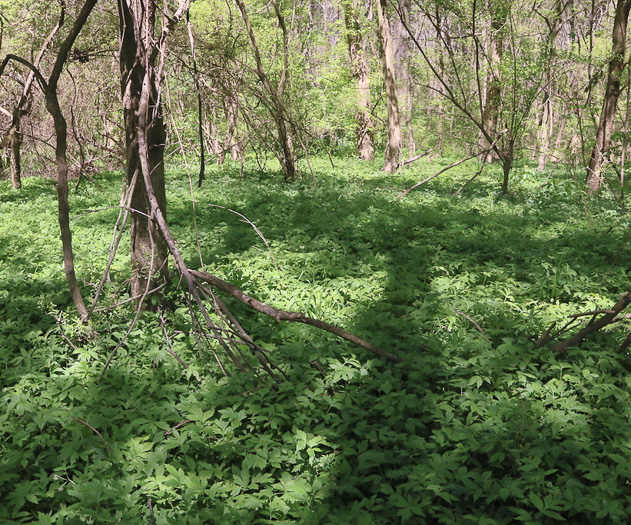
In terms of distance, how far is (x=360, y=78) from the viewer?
21688mm

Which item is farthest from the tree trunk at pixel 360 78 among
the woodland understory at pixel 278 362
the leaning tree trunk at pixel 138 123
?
the leaning tree trunk at pixel 138 123

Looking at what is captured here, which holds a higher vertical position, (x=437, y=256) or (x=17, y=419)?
(x=437, y=256)

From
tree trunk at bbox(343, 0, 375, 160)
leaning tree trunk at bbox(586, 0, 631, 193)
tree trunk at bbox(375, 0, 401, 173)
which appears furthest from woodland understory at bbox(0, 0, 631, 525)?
tree trunk at bbox(343, 0, 375, 160)

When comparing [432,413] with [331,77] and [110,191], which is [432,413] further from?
[331,77]

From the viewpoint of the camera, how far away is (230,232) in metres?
7.60

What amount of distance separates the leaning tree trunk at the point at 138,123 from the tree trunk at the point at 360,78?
1789cm

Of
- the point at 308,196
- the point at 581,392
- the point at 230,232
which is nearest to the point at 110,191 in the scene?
the point at 308,196

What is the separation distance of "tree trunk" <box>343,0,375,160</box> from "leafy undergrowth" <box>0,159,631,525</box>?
17.2 m

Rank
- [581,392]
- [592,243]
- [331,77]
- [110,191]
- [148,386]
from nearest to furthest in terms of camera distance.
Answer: [581,392], [148,386], [592,243], [110,191], [331,77]

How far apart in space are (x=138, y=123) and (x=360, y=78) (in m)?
20.0

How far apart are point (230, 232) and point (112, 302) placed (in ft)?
10.9

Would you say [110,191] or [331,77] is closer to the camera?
[110,191]

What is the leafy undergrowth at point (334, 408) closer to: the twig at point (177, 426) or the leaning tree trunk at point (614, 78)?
the twig at point (177, 426)

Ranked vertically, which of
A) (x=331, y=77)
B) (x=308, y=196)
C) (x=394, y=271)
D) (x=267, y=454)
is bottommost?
(x=267, y=454)
